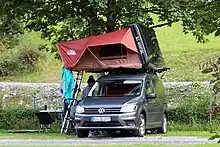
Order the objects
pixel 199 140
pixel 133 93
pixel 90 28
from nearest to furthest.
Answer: pixel 199 140 → pixel 133 93 → pixel 90 28

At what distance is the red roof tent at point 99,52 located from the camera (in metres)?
17.5

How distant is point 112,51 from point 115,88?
130 centimetres

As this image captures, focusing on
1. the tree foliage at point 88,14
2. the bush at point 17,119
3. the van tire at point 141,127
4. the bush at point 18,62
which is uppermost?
the bush at point 18,62

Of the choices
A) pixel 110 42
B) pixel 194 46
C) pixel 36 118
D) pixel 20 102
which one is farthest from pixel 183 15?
pixel 194 46

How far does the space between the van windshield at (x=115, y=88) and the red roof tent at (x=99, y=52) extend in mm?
542

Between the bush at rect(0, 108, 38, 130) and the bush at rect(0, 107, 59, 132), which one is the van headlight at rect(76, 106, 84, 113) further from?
the bush at rect(0, 108, 38, 130)

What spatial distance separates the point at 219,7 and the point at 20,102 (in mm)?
20789

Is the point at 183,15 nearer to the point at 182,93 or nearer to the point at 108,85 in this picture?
the point at 182,93

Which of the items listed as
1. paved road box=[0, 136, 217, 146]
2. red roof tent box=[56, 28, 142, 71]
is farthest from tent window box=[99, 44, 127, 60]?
paved road box=[0, 136, 217, 146]

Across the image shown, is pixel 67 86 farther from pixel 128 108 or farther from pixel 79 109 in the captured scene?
pixel 128 108

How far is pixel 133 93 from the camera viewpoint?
17.0m

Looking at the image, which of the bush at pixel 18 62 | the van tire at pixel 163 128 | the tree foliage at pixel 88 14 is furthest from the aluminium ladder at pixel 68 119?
the bush at pixel 18 62

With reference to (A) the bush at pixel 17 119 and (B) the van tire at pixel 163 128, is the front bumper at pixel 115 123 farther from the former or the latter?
(A) the bush at pixel 17 119

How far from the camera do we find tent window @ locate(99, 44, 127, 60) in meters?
17.8
